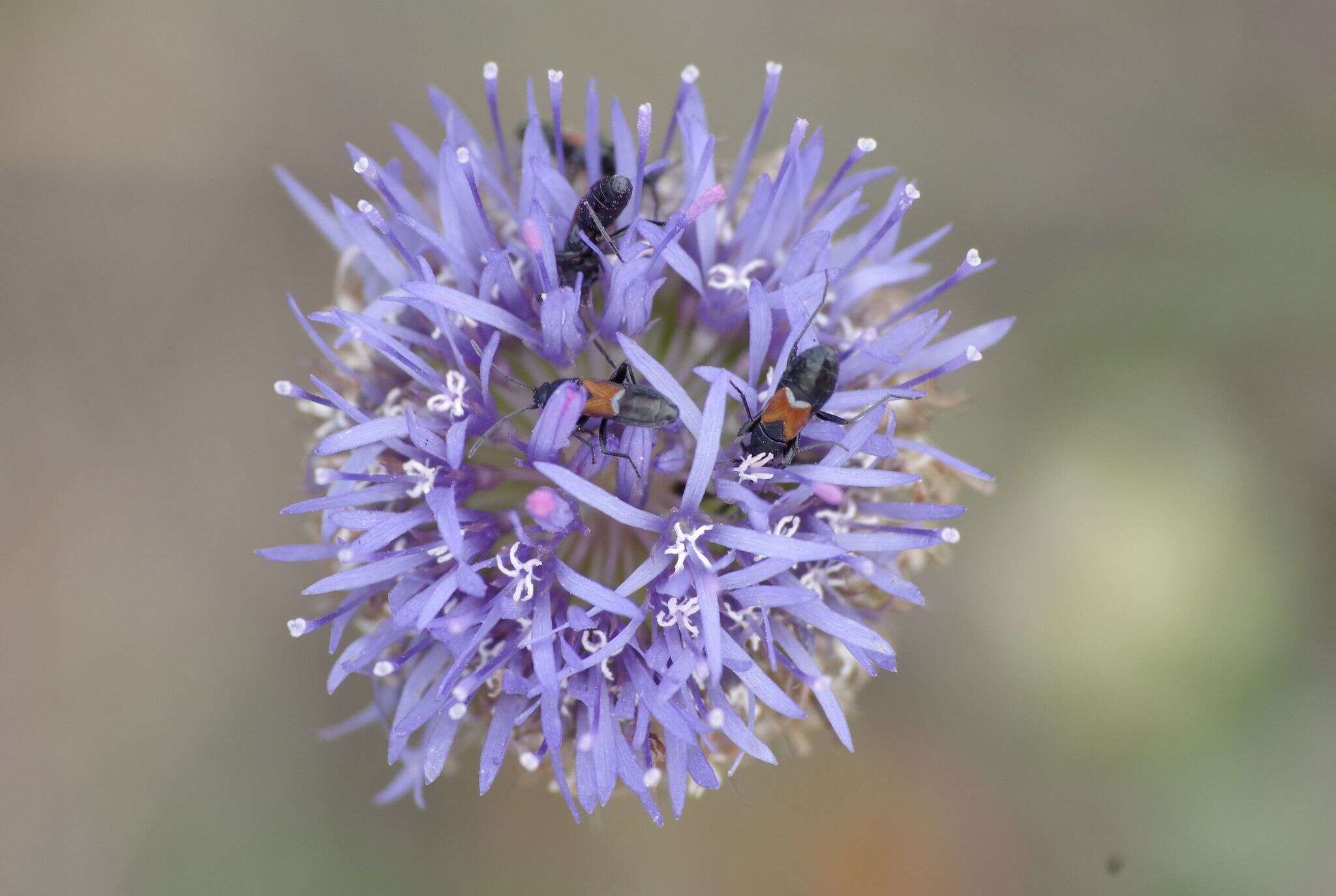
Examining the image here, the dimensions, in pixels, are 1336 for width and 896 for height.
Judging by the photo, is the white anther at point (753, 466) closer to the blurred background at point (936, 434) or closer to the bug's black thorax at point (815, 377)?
the bug's black thorax at point (815, 377)

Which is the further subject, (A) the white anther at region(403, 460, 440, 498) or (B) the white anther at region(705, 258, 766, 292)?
(B) the white anther at region(705, 258, 766, 292)

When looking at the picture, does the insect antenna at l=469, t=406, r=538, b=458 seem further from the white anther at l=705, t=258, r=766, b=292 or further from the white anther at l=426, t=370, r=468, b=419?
the white anther at l=705, t=258, r=766, b=292

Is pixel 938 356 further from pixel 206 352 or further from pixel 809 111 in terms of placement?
pixel 206 352

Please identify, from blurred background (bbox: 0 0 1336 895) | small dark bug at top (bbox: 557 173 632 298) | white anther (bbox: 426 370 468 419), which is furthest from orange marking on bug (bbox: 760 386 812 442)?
blurred background (bbox: 0 0 1336 895)

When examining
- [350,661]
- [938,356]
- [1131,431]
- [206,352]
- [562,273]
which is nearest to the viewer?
[350,661]

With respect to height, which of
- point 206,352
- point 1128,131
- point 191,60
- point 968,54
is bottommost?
point 1128,131

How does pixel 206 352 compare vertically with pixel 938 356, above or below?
above

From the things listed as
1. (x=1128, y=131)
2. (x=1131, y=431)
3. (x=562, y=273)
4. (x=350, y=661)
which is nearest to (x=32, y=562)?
(x=350, y=661)
